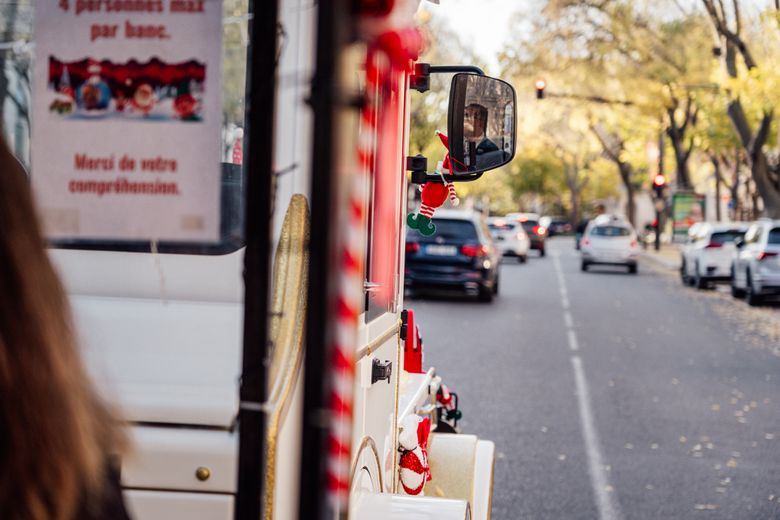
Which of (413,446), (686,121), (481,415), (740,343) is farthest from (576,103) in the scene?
(413,446)

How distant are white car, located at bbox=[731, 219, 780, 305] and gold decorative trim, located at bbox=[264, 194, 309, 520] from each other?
20.5 metres

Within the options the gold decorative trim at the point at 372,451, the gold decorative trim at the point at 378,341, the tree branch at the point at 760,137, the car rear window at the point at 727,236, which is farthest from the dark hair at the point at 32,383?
the tree branch at the point at 760,137

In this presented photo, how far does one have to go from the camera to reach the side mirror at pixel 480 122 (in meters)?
3.37

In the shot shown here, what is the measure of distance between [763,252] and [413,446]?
745 inches

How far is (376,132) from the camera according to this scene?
2.88 metres

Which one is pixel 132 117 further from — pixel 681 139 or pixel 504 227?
pixel 681 139

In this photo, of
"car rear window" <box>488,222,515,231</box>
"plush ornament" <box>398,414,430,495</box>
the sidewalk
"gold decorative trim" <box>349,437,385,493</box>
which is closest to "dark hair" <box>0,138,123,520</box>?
"gold decorative trim" <box>349,437,385,493</box>

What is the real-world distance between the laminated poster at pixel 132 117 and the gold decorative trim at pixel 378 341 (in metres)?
0.86

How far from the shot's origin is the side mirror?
337cm

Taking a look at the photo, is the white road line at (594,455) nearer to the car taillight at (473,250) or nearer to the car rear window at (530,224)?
the car taillight at (473,250)

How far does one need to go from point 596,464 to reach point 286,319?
613cm

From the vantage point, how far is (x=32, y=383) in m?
1.28

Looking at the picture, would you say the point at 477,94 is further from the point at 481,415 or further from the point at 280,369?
the point at 481,415

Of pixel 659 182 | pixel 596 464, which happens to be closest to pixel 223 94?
pixel 596 464
